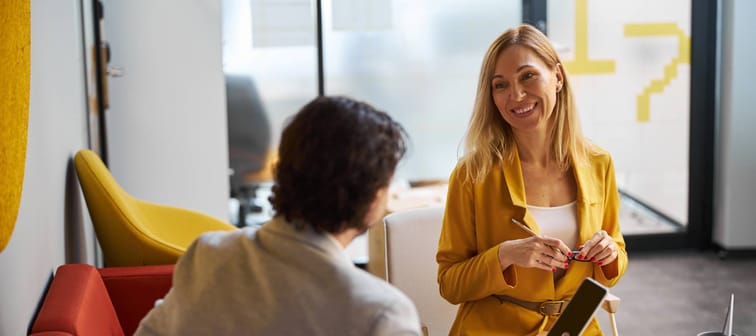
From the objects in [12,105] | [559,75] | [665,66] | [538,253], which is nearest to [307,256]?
[12,105]

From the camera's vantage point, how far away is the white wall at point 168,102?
4.62 m

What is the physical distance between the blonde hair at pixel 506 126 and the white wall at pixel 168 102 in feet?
8.44

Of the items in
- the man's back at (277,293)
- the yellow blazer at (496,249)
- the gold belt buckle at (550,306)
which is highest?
the man's back at (277,293)

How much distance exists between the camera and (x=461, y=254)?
7.81 ft

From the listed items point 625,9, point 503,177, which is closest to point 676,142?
point 625,9

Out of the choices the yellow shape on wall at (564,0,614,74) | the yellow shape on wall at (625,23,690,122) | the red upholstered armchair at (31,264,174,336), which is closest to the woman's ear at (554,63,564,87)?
the red upholstered armchair at (31,264,174,336)

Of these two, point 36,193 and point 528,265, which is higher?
point 36,193

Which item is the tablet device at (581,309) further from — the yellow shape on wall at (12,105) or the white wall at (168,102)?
the white wall at (168,102)

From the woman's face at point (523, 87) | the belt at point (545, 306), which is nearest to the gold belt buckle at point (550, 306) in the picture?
Answer: the belt at point (545, 306)

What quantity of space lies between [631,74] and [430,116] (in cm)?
122

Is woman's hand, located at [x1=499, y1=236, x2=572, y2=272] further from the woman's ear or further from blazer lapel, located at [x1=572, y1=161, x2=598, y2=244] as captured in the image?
the woman's ear

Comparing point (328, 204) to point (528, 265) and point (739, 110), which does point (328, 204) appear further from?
point (739, 110)

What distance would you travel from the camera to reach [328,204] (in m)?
1.35

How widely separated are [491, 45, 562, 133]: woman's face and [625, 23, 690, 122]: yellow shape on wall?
322 centimetres
